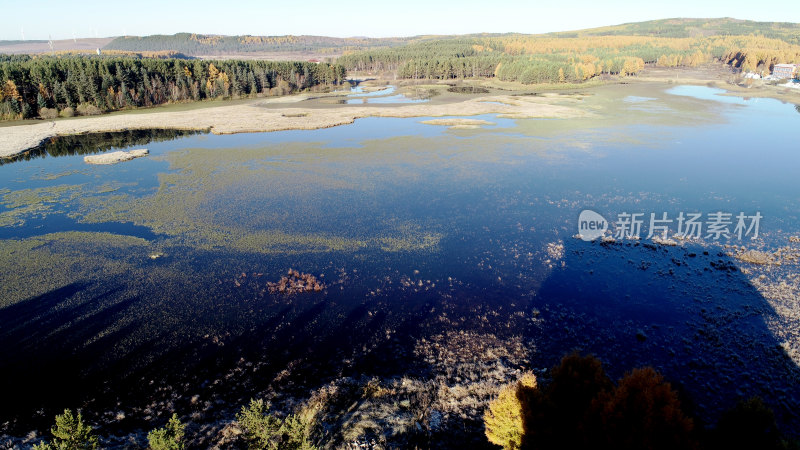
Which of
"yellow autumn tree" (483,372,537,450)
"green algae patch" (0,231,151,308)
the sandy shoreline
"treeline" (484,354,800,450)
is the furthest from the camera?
the sandy shoreline

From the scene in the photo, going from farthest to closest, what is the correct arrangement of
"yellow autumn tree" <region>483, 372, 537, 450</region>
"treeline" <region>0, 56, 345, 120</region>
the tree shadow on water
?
"treeline" <region>0, 56, 345, 120</region> < the tree shadow on water < "yellow autumn tree" <region>483, 372, 537, 450</region>

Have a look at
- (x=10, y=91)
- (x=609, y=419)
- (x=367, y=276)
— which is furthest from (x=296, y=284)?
(x=10, y=91)

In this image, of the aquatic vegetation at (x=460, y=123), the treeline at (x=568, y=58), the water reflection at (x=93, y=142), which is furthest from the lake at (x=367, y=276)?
the treeline at (x=568, y=58)

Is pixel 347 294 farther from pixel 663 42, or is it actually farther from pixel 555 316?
pixel 663 42

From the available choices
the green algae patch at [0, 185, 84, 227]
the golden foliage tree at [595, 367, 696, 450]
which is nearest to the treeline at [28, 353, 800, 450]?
the golden foliage tree at [595, 367, 696, 450]

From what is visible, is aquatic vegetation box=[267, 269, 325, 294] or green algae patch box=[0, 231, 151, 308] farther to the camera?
green algae patch box=[0, 231, 151, 308]

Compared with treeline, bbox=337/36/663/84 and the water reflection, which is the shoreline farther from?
treeline, bbox=337/36/663/84
